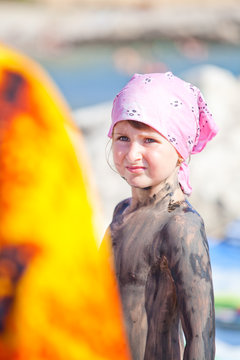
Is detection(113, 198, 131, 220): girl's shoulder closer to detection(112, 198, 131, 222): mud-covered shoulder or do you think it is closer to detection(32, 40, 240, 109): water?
detection(112, 198, 131, 222): mud-covered shoulder

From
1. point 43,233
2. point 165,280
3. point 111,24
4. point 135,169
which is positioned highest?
point 111,24

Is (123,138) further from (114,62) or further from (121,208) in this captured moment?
(114,62)

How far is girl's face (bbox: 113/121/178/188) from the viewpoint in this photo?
35.8 inches

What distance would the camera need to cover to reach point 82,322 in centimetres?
56

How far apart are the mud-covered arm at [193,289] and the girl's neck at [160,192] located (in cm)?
9

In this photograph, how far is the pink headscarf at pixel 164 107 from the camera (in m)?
0.91

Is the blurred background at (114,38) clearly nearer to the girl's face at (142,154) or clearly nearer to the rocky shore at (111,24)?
the rocky shore at (111,24)

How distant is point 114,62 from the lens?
808 centimetres

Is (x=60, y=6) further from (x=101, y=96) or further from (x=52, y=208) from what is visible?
(x=52, y=208)

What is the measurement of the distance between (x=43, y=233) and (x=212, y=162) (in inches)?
164

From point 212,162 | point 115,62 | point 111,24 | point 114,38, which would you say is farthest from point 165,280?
point 111,24

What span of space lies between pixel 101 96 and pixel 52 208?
7.10 metres

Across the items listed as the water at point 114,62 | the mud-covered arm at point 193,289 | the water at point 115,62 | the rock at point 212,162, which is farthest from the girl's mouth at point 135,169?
the water at point 114,62

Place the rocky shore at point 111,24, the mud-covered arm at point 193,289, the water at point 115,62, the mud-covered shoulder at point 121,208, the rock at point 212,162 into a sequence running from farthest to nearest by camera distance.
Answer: the rocky shore at point 111,24
the water at point 115,62
the rock at point 212,162
the mud-covered shoulder at point 121,208
the mud-covered arm at point 193,289
